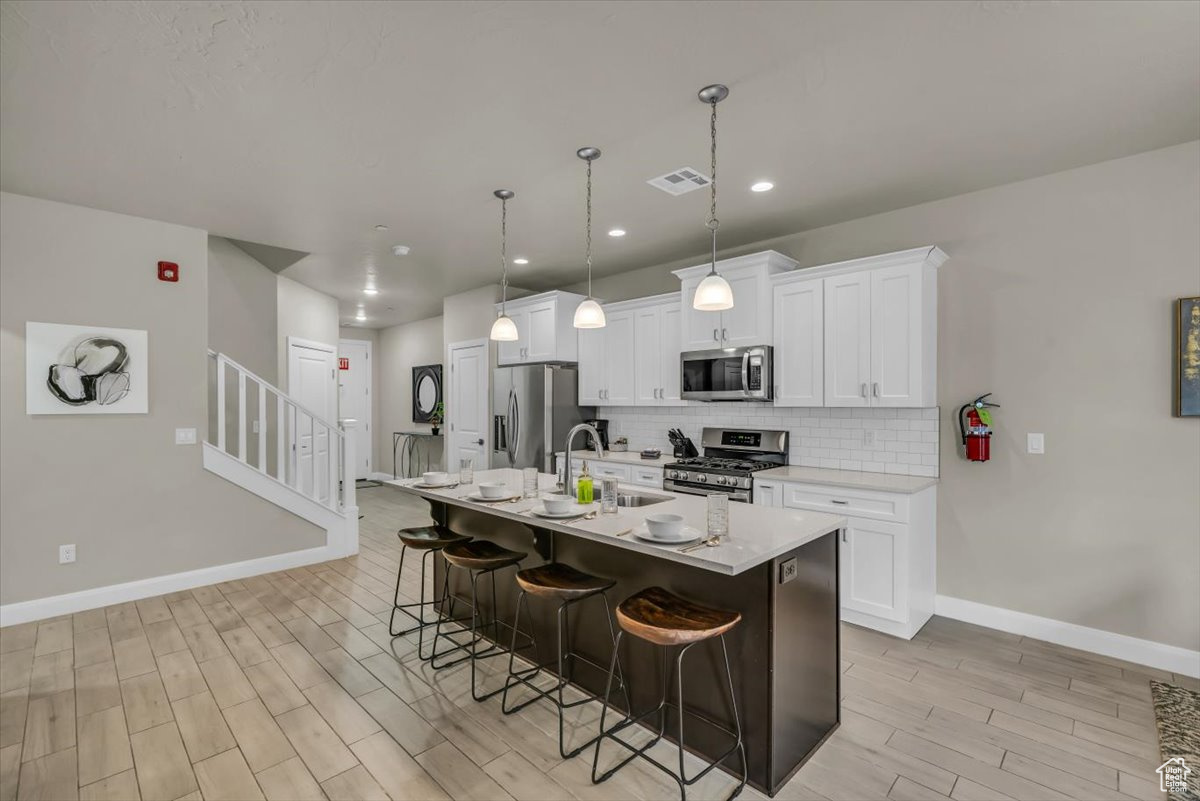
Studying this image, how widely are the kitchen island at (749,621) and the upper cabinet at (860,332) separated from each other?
1625 mm

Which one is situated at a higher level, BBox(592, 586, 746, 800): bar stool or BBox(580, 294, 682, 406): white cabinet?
BBox(580, 294, 682, 406): white cabinet

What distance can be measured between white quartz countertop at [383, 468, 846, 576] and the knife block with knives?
6.67 feet

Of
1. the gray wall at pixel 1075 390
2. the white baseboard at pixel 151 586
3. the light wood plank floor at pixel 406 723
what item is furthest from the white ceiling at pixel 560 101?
the light wood plank floor at pixel 406 723

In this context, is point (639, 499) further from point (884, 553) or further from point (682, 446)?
point (682, 446)

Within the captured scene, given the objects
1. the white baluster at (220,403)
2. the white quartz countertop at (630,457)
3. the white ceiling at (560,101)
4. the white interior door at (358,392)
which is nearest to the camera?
the white ceiling at (560,101)

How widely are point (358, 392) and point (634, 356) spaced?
21.3ft

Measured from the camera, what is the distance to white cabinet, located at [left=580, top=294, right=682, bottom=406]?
16.5ft

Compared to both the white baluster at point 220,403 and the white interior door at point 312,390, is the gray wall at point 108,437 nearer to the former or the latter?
the white baluster at point 220,403

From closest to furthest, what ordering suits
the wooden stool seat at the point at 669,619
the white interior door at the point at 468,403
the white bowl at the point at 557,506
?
1. the wooden stool seat at the point at 669,619
2. the white bowl at the point at 557,506
3. the white interior door at the point at 468,403

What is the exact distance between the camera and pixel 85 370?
12.7 feet

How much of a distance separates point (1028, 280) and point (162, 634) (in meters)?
5.81

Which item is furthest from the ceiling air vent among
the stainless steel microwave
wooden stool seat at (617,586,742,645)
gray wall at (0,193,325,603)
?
gray wall at (0,193,325,603)

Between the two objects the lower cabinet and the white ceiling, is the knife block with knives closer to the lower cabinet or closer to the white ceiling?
the lower cabinet

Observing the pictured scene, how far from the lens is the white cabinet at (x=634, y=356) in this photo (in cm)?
504
